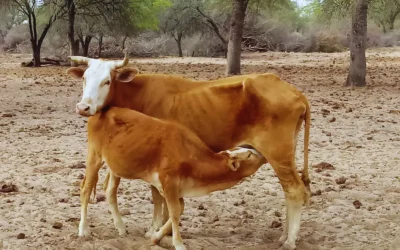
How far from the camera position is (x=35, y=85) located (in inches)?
787

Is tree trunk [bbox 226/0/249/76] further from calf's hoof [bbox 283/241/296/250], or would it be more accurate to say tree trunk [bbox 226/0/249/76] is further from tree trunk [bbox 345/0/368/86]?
calf's hoof [bbox 283/241/296/250]

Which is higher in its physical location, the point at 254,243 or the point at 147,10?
the point at 147,10

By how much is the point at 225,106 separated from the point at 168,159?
28.3 inches

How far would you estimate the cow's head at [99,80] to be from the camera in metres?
5.25

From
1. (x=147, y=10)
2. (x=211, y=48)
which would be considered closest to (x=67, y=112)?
(x=147, y=10)

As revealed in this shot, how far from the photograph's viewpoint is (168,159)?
5.09 m

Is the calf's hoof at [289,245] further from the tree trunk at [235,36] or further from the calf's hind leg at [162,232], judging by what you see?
the tree trunk at [235,36]

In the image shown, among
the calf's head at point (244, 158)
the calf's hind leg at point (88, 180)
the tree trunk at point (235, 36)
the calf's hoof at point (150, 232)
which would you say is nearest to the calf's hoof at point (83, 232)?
the calf's hind leg at point (88, 180)

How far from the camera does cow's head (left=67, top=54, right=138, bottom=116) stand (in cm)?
525

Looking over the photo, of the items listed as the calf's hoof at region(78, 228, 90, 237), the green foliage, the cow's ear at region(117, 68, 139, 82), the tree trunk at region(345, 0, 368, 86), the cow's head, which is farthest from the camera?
the green foliage

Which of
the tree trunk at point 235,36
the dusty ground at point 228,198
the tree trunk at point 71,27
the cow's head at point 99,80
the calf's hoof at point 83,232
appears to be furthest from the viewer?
the tree trunk at point 71,27

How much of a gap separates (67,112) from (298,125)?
368 inches

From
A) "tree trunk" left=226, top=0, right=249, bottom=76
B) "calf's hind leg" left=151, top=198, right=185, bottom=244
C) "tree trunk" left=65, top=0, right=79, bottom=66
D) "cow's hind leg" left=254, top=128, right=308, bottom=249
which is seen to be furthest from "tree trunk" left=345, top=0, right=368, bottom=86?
"calf's hind leg" left=151, top=198, right=185, bottom=244

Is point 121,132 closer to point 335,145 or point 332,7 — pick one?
point 335,145
